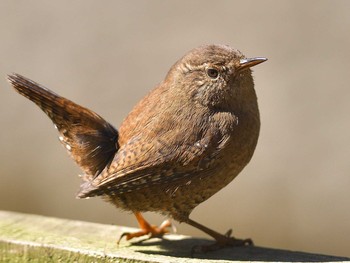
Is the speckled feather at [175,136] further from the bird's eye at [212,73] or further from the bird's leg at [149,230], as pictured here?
the bird's leg at [149,230]

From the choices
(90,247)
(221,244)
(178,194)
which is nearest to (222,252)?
(221,244)

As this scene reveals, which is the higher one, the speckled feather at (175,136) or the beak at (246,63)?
the beak at (246,63)

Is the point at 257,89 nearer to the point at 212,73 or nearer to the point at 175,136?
the point at 212,73

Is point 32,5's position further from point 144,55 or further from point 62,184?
point 62,184

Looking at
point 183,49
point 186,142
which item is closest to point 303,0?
point 183,49

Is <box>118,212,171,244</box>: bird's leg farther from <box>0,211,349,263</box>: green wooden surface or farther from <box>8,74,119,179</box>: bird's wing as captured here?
<box>8,74,119,179</box>: bird's wing

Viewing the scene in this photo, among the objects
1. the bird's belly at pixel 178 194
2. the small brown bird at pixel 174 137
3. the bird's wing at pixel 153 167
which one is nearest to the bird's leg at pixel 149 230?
the small brown bird at pixel 174 137

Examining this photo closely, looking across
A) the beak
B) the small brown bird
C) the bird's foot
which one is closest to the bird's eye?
the small brown bird

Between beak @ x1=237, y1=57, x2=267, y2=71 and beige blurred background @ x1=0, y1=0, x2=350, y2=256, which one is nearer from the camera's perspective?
beak @ x1=237, y1=57, x2=267, y2=71

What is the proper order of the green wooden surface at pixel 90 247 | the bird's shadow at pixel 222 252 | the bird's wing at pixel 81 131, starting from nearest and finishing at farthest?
the green wooden surface at pixel 90 247, the bird's shadow at pixel 222 252, the bird's wing at pixel 81 131
